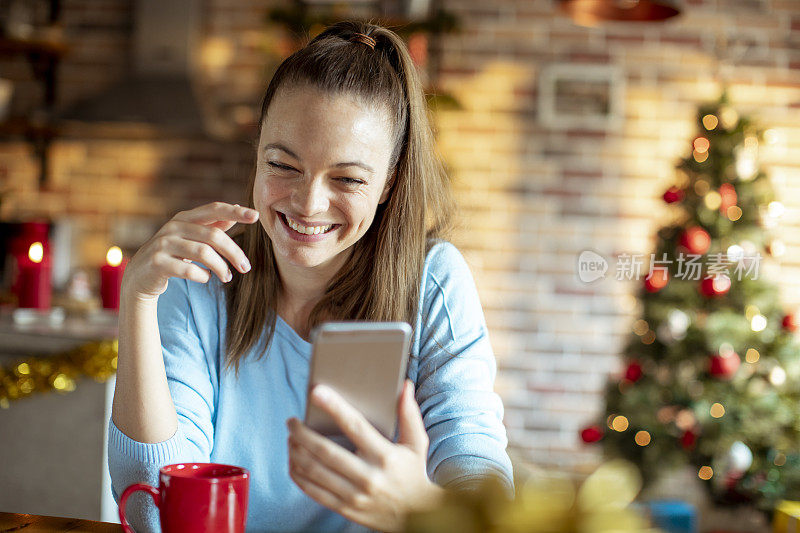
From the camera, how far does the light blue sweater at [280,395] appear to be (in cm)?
110

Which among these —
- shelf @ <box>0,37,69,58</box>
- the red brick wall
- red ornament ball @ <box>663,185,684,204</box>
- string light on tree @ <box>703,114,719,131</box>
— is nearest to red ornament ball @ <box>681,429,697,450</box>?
the red brick wall

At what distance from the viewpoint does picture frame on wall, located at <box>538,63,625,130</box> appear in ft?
11.4

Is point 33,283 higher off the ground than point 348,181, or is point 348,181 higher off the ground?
point 348,181

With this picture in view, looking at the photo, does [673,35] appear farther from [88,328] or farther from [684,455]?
[88,328]

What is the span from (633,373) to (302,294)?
2.03m

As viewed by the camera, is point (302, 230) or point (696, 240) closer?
point (302, 230)

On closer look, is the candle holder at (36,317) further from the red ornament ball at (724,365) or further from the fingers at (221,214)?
the red ornament ball at (724,365)

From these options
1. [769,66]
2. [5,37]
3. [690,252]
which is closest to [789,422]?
[690,252]

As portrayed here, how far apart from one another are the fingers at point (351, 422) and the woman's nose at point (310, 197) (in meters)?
0.43

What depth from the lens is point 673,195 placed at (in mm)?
3004

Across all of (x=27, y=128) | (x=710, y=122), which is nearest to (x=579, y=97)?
(x=710, y=122)

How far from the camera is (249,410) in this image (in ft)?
4.03

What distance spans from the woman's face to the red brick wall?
2240mm

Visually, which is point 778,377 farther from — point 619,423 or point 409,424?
point 409,424
